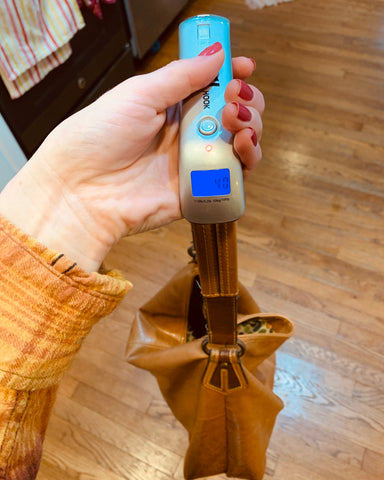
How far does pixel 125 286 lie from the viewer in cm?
53

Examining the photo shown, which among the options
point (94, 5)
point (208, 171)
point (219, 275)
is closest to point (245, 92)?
point (208, 171)

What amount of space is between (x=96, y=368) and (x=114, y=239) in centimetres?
62

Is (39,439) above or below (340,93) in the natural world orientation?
above

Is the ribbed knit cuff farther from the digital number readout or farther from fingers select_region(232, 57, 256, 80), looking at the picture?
fingers select_region(232, 57, 256, 80)

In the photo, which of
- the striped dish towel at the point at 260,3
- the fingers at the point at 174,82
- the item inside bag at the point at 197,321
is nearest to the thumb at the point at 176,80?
the fingers at the point at 174,82

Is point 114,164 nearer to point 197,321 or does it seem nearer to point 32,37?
point 197,321

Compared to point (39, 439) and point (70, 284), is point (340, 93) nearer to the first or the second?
point (70, 284)

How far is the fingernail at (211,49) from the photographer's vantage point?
0.52 metres

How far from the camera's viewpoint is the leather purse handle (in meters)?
0.49

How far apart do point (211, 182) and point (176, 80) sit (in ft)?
0.60

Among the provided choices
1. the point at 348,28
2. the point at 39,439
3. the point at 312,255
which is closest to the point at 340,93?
the point at 348,28

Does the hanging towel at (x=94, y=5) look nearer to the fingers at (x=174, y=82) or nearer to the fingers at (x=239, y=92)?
the fingers at (x=174, y=82)

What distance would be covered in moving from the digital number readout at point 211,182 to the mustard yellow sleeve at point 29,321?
0.18 meters

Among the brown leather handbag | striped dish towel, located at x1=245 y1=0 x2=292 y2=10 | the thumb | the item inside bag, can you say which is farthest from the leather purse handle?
striped dish towel, located at x1=245 y1=0 x2=292 y2=10
